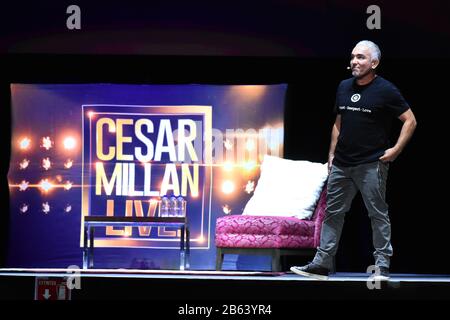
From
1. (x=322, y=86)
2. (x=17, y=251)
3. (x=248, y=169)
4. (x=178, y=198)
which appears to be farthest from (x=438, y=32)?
(x=17, y=251)

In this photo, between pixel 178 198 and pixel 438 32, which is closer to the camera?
pixel 438 32

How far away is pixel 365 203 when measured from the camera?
16.5 ft

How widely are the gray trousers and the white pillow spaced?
3.41ft

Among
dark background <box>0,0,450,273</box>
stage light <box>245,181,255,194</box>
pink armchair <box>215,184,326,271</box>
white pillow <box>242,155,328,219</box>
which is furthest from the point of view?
stage light <box>245,181,255,194</box>

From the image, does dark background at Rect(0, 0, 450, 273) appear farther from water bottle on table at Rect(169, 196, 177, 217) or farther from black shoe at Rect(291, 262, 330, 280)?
black shoe at Rect(291, 262, 330, 280)

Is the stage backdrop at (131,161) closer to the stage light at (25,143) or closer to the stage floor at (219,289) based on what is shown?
the stage light at (25,143)

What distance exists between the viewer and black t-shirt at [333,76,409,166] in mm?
5000

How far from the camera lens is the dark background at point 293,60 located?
21.9 ft

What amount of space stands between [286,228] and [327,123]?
1.48 meters

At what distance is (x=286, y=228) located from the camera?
5.92m

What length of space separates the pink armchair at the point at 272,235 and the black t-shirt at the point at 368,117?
0.93 m

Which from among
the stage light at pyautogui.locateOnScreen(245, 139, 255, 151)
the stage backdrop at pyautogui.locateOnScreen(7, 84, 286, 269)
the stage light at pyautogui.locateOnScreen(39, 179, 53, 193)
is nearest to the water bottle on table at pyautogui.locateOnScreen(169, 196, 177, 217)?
the stage backdrop at pyautogui.locateOnScreen(7, 84, 286, 269)

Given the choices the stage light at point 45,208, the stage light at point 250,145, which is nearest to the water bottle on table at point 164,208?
the stage light at point 250,145

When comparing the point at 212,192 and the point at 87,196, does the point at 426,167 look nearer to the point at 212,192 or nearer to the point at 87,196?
the point at 212,192
